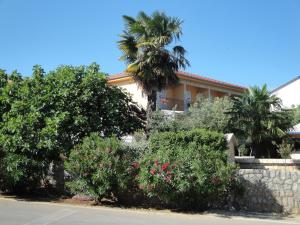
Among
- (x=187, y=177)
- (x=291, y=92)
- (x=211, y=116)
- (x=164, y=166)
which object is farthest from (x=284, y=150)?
(x=291, y=92)

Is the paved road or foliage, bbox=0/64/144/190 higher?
foliage, bbox=0/64/144/190

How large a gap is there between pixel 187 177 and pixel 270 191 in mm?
3002

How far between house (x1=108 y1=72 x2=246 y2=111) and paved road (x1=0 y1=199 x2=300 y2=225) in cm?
1596

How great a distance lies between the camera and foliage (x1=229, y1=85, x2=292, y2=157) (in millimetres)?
22031

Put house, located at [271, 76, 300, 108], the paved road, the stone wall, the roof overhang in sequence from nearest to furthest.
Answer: the paved road → the stone wall → the roof overhang → house, located at [271, 76, 300, 108]

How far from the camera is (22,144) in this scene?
15672mm

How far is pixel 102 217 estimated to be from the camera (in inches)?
459

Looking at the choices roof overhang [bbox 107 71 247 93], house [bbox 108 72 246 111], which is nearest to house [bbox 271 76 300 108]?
roof overhang [bbox 107 71 247 93]

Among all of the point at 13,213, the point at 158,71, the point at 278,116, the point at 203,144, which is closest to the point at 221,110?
the point at 278,116

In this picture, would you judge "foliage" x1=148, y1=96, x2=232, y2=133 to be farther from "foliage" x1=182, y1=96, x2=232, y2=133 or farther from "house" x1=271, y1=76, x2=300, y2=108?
"house" x1=271, y1=76, x2=300, y2=108

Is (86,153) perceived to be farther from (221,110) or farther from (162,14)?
(221,110)

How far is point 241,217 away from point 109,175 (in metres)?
4.61

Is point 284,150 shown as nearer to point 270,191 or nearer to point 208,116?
point 208,116

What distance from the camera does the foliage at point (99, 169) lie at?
13.8 meters
